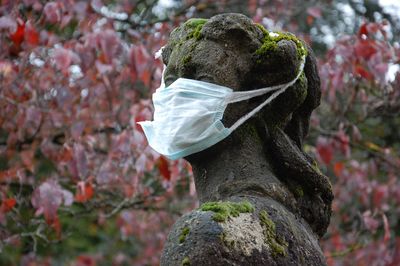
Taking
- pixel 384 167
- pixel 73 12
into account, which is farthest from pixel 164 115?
pixel 384 167

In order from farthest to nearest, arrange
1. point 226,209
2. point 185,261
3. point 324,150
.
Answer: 1. point 324,150
2. point 226,209
3. point 185,261

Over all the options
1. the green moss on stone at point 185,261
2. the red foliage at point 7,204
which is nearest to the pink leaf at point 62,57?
the red foliage at point 7,204

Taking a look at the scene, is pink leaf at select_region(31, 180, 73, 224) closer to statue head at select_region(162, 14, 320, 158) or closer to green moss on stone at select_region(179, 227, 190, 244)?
statue head at select_region(162, 14, 320, 158)

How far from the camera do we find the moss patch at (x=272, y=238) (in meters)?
2.04

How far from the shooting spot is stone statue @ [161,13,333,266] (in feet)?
6.61

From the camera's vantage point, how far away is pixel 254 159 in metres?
2.34

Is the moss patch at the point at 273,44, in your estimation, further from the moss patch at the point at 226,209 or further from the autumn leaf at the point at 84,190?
the autumn leaf at the point at 84,190

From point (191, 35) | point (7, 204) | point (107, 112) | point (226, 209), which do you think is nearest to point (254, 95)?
point (191, 35)

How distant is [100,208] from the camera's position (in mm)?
5477

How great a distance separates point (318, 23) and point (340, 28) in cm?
36

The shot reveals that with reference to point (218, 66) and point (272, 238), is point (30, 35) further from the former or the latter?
point (272, 238)

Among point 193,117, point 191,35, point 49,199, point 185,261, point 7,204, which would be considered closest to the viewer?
point 185,261

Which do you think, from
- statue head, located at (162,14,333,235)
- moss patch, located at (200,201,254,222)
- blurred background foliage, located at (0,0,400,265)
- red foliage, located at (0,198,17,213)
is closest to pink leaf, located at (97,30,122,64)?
blurred background foliage, located at (0,0,400,265)

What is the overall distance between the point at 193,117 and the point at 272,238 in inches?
19.2
